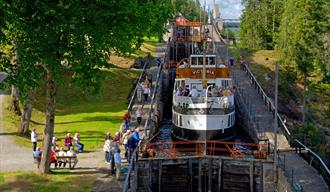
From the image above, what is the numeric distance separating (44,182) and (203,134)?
12.9 metres

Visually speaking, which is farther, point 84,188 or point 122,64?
point 122,64

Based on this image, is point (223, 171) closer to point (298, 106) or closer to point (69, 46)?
point (69, 46)

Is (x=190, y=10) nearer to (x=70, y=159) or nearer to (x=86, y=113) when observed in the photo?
(x=86, y=113)

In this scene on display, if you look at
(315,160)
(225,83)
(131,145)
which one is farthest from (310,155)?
(225,83)

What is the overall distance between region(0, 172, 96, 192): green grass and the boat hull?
11113mm

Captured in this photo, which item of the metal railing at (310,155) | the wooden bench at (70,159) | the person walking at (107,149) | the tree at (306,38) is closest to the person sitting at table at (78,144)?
the wooden bench at (70,159)

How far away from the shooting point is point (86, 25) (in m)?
18.5

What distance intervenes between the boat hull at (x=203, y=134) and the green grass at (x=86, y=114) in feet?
13.8

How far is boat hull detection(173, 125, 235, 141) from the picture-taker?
31.3m

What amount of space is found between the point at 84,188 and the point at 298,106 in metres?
33.3

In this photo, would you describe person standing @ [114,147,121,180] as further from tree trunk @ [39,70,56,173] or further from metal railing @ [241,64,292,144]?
metal railing @ [241,64,292,144]

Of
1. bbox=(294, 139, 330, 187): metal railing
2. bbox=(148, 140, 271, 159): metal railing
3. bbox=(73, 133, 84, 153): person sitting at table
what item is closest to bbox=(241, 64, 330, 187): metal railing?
bbox=(294, 139, 330, 187): metal railing

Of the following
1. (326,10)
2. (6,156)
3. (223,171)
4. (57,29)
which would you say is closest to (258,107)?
(223,171)

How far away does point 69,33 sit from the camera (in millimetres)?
18516
